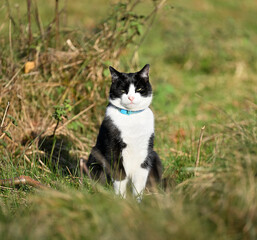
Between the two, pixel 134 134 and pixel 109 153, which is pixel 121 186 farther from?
pixel 134 134

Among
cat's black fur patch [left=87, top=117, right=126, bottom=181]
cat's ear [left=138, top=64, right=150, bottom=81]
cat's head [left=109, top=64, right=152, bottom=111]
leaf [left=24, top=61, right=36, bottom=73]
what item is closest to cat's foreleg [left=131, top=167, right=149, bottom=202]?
cat's black fur patch [left=87, top=117, right=126, bottom=181]

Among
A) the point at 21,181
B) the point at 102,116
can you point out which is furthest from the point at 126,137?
the point at 102,116

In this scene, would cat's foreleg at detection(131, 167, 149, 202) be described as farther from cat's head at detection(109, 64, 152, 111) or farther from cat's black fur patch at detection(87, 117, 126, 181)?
cat's head at detection(109, 64, 152, 111)

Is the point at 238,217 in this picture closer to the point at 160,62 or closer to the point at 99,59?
the point at 99,59

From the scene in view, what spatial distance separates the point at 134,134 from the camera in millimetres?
2748

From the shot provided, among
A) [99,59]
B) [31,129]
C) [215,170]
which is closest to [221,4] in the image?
[99,59]

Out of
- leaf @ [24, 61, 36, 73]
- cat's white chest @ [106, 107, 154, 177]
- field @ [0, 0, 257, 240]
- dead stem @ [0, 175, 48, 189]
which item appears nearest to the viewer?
field @ [0, 0, 257, 240]

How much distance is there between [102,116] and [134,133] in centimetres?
111

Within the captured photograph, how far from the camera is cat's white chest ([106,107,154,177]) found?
275cm

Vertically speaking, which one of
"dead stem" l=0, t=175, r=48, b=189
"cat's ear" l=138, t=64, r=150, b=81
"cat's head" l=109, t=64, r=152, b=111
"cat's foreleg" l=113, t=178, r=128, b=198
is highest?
"cat's ear" l=138, t=64, r=150, b=81

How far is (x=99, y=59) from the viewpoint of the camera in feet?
12.4

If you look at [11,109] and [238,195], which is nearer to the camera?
[238,195]

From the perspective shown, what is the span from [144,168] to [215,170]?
951 millimetres

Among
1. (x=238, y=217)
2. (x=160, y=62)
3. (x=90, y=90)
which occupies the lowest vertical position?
(x=160, y=62)
